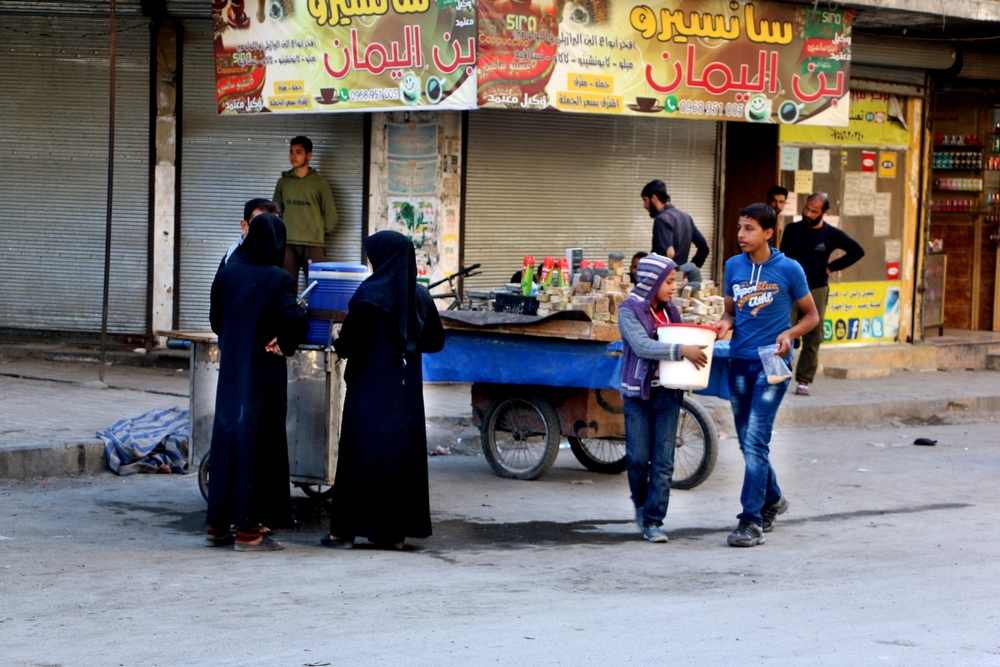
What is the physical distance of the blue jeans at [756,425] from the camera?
7.18 m

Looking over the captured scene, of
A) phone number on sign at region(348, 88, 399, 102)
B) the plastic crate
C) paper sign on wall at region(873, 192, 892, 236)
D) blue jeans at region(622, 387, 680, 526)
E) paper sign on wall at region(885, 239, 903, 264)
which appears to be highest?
phone number on sign at region(348, 88, 399, 102)

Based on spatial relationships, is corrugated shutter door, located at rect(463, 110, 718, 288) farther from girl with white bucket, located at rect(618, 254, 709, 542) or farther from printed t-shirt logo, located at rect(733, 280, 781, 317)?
printed t-shirt logo, located at rect(733, 280, 781, 317)

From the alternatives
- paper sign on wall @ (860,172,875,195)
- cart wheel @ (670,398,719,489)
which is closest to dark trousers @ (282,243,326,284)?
cart wheel @ (670,398,719,489)

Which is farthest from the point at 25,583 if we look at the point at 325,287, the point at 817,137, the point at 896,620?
the point at 817,137

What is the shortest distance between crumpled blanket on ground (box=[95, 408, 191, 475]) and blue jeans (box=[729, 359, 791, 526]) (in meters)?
3.80

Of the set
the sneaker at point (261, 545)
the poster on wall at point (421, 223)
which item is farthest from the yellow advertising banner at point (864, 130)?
the sneaker at point (261, 545)

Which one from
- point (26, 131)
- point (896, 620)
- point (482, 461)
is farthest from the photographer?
point (26, 131)

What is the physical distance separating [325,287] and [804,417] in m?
6.50

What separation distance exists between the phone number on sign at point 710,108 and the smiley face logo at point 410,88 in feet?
9.21

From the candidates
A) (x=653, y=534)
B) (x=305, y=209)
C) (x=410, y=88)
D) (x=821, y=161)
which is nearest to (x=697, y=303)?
(x=653, y=534)

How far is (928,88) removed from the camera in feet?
52.6

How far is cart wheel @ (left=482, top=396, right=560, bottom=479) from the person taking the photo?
9148 mm

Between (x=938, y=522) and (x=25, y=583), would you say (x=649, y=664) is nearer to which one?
(x=25, y=583)

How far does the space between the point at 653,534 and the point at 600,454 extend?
2446mm
